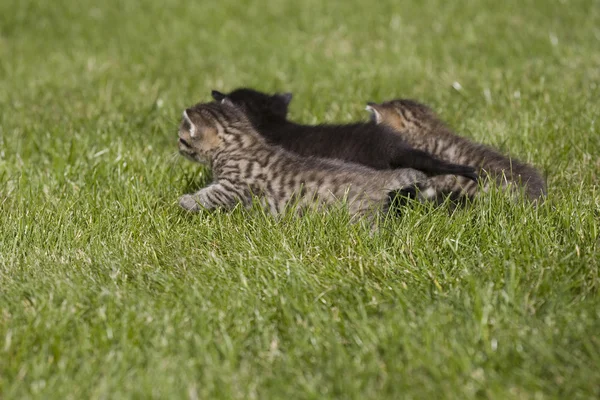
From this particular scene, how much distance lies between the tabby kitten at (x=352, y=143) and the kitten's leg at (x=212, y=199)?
0.78 meters

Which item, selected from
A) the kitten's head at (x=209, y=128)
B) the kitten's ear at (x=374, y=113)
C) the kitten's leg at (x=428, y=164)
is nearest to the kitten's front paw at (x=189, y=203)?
the kitten's head at (x=209, y=128)

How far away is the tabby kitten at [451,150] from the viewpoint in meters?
5.02

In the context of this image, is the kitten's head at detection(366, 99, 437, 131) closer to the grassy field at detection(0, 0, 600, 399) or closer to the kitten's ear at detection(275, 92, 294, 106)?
the grassy field at detection(0, 0, 600, 399)

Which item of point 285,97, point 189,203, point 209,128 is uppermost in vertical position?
point 209,128

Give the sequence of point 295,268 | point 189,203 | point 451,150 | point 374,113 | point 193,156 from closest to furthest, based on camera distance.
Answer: point 295,268 → point 189,203 → point 451,150 → point 193,156 → point 374,113

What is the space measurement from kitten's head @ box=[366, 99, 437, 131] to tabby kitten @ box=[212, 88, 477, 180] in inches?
17.0

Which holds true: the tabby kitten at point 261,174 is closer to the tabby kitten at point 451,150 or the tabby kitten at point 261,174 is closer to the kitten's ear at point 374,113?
the tabby kitten at point 451,150

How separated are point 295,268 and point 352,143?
1.67 meters

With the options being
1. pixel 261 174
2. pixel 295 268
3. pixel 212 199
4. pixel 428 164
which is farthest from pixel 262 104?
pixel 295 268

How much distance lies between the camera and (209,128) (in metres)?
5.45

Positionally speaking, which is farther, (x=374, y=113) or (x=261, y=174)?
(x=374, y=113)

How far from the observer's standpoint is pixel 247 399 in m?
3.11

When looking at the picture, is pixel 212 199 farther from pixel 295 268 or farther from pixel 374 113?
pixel 374 113

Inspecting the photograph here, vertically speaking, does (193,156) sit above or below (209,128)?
below
